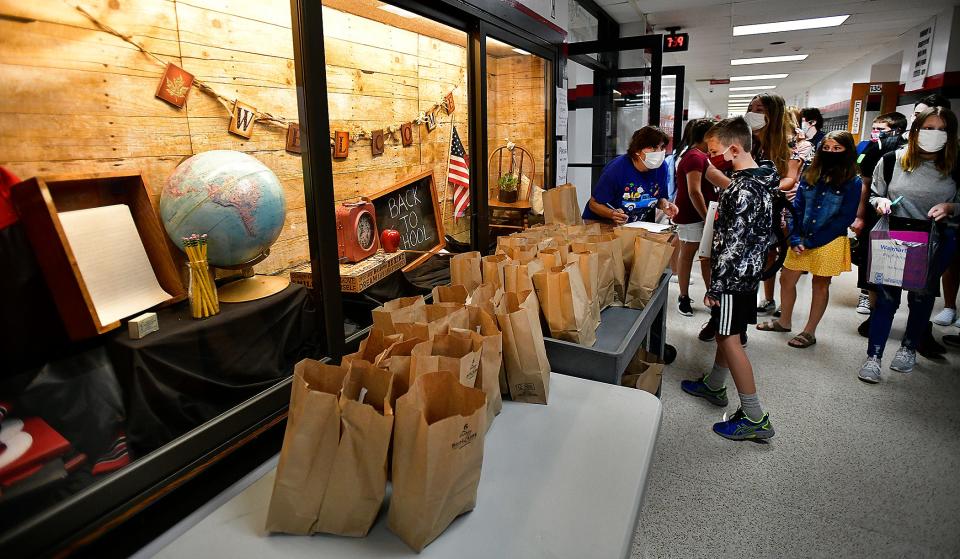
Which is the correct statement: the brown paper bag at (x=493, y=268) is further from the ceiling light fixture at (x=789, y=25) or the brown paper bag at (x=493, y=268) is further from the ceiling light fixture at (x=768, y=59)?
the ceiling light fixture at (x=768, y=59)

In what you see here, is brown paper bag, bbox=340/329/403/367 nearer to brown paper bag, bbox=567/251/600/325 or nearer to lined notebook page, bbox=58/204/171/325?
lined notebook page, bbox=58/204/171/325

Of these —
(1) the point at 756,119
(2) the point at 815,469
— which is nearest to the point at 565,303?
(2) the point at 815,469

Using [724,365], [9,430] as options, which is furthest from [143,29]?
[724,365]

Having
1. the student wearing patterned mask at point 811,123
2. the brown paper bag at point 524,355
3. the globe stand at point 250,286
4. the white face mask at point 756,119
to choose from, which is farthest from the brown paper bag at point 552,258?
the student wearing patterned mask at point 811,123

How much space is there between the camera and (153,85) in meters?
1.59

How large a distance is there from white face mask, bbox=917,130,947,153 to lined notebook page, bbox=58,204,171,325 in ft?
13.1

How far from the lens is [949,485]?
236 centimetres

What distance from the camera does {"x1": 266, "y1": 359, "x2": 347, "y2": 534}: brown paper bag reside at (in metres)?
0.98

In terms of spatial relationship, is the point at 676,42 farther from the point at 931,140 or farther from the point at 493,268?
the point at 493,268

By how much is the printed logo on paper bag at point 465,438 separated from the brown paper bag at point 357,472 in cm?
13

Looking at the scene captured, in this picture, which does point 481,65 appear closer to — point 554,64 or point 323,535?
point 554,64

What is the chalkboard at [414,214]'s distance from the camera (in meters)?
2.71

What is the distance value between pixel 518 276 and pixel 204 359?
3.39 ft

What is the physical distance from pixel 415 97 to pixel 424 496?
2603mm
